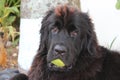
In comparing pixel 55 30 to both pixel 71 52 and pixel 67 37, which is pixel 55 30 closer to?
pixel 67 37

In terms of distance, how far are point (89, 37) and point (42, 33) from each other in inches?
23.2

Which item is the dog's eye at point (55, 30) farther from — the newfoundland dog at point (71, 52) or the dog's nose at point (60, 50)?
the dog's nose at point (60, 50)

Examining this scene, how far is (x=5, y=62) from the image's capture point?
304 inches

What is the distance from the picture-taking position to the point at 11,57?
27.1ft

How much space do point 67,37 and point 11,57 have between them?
362 cm

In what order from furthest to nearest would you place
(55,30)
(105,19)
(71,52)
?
(105,19)
(55,30)
(71,52)

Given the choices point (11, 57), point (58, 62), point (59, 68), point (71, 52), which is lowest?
point (11, 57)

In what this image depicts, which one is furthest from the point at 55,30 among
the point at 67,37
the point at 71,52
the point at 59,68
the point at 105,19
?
the point at 105,19

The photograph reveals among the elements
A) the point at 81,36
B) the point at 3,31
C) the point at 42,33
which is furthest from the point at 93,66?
the point at 3,31

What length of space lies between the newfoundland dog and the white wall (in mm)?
1471

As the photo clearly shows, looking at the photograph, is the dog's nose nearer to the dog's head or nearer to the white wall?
the dog's head

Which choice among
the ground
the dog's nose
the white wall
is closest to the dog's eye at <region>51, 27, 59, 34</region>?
the dog's nose

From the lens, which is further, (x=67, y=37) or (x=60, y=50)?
(x=67, y=37)

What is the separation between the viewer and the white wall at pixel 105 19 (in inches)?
261
